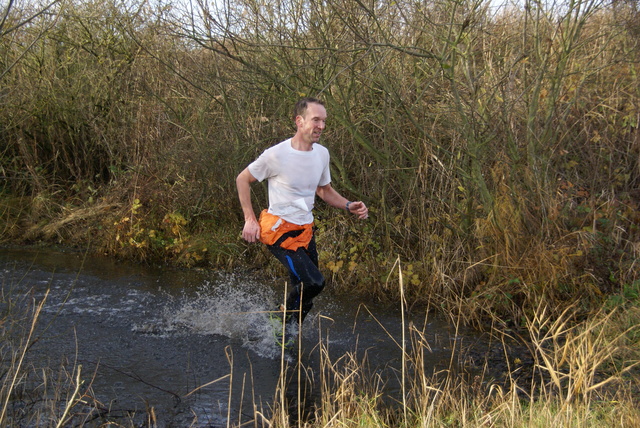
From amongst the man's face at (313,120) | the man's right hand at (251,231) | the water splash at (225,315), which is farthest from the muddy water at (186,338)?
the man's face at (313,120)

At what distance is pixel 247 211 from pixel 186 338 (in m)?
1.53

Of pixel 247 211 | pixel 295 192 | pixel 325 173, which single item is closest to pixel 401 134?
pixel 325 173

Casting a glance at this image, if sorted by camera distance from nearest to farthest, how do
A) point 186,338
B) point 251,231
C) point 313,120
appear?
1. point 313,120
2. point 251,231
3. point 186,338

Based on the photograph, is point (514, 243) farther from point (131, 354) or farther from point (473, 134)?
point (131, 354)

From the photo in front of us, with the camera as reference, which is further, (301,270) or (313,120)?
(301,270)

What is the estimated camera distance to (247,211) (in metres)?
4.99

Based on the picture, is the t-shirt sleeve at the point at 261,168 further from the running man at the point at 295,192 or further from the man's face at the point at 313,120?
the man's face at the point at 313,120

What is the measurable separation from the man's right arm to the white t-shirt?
0.27 feet

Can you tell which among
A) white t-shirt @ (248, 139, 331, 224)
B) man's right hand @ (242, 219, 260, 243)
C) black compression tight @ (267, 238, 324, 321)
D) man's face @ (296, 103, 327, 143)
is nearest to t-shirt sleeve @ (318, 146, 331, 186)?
white t-shirt @ (248, 139, 331, 224)

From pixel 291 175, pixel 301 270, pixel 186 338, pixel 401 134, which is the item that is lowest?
pixel 186 338

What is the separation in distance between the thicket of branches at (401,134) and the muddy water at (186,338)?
69 centimetres

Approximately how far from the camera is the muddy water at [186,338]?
462 centimetres

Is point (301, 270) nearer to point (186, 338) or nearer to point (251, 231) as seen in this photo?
point (251, 231)

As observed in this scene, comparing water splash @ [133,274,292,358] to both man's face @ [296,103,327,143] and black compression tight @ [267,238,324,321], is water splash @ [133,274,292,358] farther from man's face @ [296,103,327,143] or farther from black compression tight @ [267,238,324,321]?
man's face @ [296,103,327,143]
